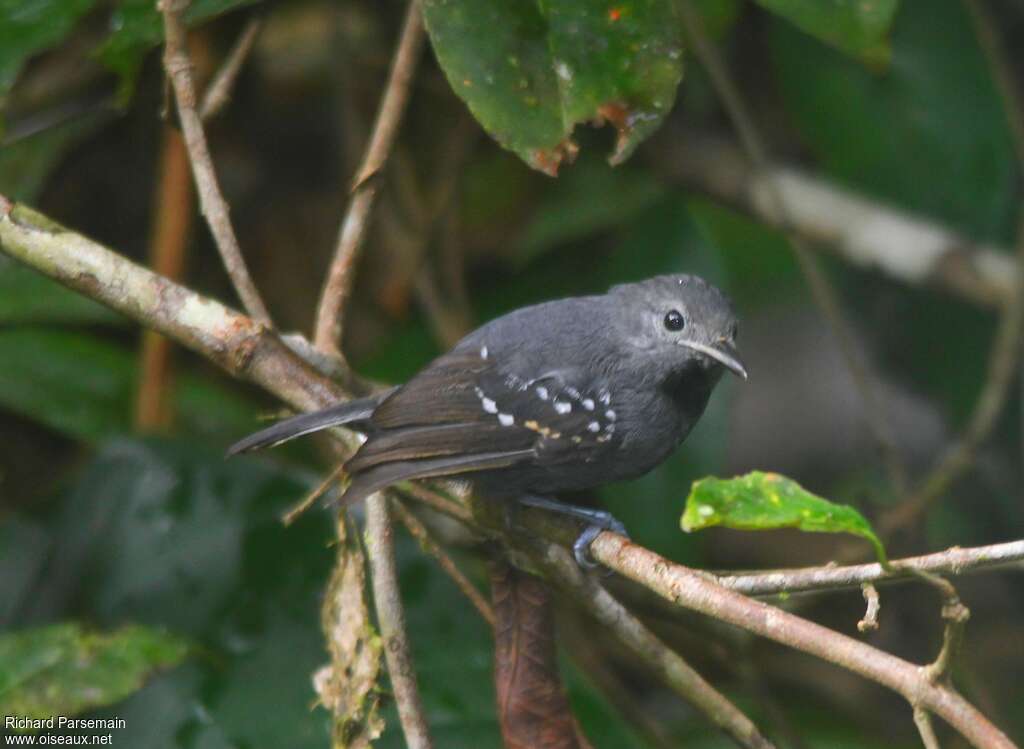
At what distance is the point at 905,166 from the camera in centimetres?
388

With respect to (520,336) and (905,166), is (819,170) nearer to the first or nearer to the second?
(905,166)

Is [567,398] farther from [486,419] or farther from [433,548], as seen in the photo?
[433,548]

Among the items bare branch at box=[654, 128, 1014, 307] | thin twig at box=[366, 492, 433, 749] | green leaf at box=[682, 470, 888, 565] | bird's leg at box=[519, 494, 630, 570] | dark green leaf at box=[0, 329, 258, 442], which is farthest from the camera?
bare branch at box=[654, 128, 1014, 307]

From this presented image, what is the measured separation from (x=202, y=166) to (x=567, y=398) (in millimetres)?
915

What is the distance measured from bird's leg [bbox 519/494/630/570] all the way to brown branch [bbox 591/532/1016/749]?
0.87 feet

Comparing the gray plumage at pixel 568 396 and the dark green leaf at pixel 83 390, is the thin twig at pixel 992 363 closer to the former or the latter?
the gray plumage at pixel 568 396

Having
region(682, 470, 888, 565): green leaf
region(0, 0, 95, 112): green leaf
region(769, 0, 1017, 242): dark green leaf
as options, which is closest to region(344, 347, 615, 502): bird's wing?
region(682, 470, 888, 565): green leaf

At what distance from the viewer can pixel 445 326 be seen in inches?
157

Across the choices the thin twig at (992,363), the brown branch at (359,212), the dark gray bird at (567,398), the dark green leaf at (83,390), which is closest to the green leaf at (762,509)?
the dark gray bird at (567,398)

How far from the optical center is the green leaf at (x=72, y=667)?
8.21 ft


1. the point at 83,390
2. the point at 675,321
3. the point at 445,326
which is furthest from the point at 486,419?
the point at 83,390

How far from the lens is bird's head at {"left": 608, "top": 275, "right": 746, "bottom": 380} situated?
8.97ft

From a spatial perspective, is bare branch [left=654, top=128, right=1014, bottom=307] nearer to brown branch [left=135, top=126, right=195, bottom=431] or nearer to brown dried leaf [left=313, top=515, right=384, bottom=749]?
brown branch [left=135, top=126, right=195, bottom=431]

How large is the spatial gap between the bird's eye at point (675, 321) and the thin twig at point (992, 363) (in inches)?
45.6
